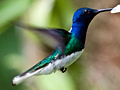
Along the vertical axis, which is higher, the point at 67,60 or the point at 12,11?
the point at 12,11

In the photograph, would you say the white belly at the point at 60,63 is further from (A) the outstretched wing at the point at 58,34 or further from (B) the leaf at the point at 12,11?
(B) the leaf at the point at 12,11

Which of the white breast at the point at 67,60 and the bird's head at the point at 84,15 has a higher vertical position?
the bird's head at the point at 84,15

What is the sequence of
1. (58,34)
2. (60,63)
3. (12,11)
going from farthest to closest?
(12,11), (60,63), (58,34)

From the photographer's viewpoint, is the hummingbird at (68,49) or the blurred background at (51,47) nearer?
the hummingbird at (68,49)

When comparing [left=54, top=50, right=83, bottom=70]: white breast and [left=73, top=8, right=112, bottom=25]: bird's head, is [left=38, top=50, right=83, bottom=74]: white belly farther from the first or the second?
[left=73, top=8, right=112, bottom=25]: bird's head

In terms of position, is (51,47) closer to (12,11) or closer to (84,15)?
(84,15)

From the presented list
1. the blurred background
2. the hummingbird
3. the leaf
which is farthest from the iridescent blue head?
the leaf

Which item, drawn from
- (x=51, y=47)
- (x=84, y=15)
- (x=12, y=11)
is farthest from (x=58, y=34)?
(x=12, y=11)

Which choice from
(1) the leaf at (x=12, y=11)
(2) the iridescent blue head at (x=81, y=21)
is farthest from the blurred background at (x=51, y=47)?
(2) the iridescent blue head at (x=81, y=21)
